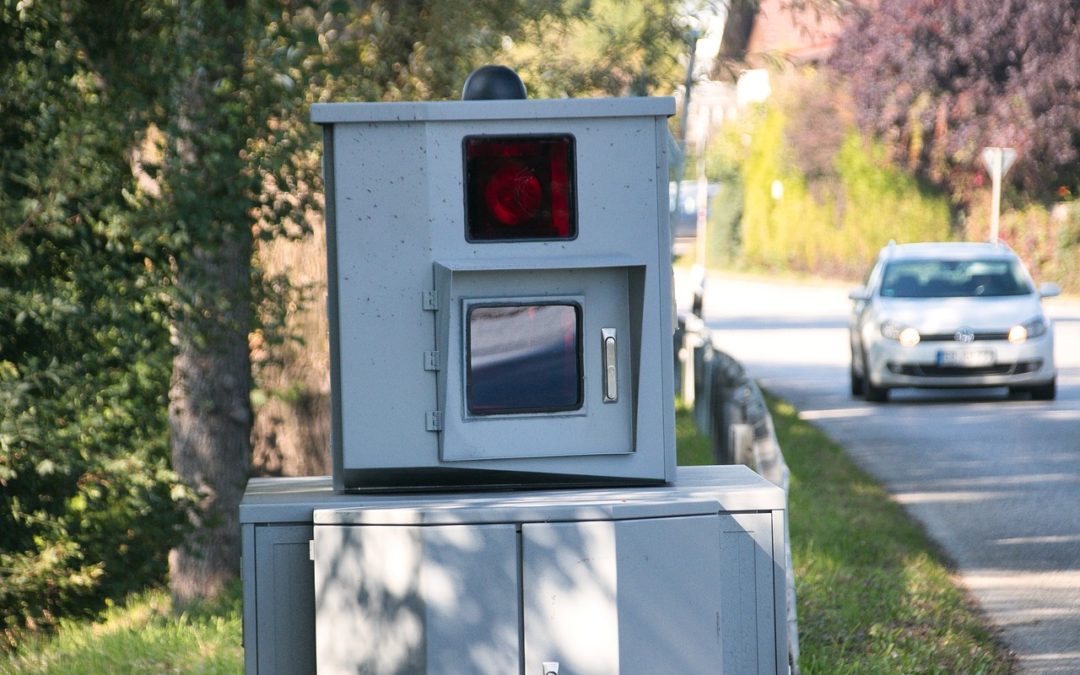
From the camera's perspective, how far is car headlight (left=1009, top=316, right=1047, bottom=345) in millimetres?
17531

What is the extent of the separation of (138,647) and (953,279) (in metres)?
12.9

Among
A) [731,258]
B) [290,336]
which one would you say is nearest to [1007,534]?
[290,336]

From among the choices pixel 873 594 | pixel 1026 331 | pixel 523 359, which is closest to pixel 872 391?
pixel 1026 331

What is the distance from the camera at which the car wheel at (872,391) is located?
1820cm

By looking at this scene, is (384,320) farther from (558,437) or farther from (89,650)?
(89,650)

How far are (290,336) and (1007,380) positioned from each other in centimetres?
1111

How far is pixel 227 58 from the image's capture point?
7.69 metres

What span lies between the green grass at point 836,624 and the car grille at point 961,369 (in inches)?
298

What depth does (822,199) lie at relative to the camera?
2037 inches

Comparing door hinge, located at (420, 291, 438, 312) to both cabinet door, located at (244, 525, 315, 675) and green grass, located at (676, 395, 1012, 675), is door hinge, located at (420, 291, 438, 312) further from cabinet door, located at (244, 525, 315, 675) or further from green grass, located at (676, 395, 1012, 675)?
green grass, located at (676, 395, 1012, 675)

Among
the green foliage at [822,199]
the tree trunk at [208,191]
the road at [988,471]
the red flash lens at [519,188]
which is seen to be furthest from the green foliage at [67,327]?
the green foliage at [822,199]

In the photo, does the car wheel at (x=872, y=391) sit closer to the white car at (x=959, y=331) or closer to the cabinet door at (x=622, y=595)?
the white car at (x=959, y=331)

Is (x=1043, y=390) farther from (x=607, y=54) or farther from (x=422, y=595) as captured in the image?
(x=422, y=595)

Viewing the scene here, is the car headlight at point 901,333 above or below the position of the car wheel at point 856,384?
above
